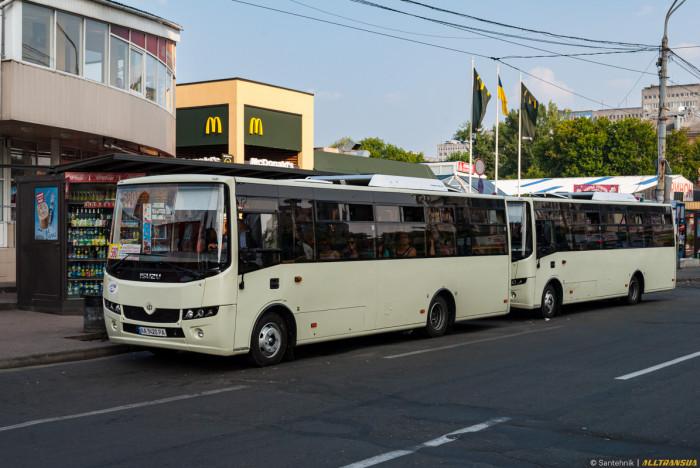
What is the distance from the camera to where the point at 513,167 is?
4520 inches

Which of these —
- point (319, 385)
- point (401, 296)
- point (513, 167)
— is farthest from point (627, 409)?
point (513, 167)

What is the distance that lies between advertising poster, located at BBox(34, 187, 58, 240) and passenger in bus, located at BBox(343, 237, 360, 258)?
7185 millimetres

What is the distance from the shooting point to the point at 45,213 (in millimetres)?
17578

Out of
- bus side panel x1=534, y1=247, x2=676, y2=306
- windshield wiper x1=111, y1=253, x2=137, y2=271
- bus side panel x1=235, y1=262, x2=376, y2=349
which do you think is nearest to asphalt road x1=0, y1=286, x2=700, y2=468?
bus side panel x1=235, y1=262, x2=376, y2=349

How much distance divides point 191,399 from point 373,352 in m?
4.81

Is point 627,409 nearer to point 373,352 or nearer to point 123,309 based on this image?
point 373,352

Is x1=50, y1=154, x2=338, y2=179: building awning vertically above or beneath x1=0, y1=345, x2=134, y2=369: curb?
above

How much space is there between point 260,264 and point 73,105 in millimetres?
10371

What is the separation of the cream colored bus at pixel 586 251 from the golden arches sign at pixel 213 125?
613 inches

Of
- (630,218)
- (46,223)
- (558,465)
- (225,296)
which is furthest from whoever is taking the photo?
(630,218)

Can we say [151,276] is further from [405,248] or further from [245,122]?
[245,122]

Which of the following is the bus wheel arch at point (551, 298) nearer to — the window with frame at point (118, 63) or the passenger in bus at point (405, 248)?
the passenger in bus at point (405, 248)

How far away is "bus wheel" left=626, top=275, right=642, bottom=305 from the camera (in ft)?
75.3

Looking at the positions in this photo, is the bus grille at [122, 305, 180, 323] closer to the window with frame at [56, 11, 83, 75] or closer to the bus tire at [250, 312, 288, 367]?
the bus tire at [250, 312, 288, 367]
